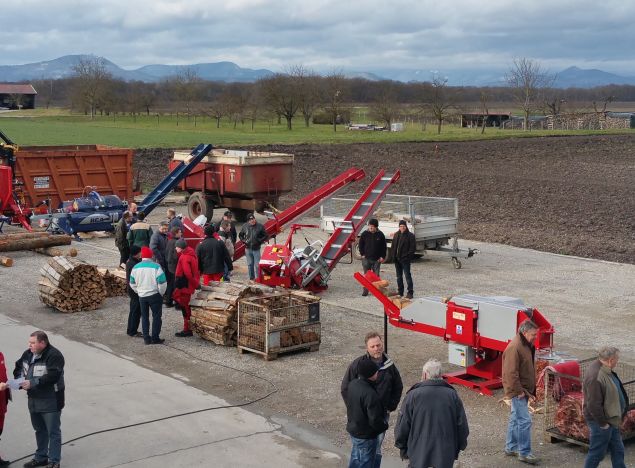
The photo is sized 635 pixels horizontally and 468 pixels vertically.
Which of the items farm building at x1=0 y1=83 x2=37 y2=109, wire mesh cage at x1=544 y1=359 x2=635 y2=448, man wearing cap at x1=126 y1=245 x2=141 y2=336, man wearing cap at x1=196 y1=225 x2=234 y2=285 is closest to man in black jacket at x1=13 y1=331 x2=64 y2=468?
man wearing cap at x1=126 y1=245 x2=141 y2=336

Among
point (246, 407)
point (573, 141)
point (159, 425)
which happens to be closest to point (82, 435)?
point (159, 425)

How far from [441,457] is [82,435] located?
4.35 metres

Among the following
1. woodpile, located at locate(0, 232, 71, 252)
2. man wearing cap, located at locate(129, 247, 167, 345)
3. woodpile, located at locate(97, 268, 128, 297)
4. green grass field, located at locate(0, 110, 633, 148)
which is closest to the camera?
man wearing cap, located at locate(129, 247, 167, 345)

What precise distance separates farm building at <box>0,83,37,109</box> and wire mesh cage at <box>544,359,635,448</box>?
11712 centimetres

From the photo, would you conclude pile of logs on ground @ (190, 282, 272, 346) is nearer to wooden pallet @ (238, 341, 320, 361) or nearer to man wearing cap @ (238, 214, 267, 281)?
wooden pallet @ (238, 341, 320, 361)

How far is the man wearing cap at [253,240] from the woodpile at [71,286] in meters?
3.04

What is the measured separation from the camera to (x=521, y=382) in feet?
29.2

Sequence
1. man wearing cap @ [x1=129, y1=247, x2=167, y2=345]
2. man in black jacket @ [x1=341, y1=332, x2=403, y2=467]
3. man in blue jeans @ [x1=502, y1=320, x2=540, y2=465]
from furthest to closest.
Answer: man wearing cap @ [x1=129, y1=247, x2=167, y2=345] < man in blue jeans @ [x1=502, y1=320, x2=540, y2=465] < man in black jacket @ [x1=341, y1=332, x2=403, y2=467]

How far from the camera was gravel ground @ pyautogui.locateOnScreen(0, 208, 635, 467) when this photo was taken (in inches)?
408

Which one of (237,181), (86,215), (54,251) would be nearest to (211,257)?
(54,251)

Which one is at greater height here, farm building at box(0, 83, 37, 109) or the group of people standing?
farm building at box(0, 83, 37, 109)

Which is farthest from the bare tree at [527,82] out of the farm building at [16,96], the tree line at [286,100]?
the farm building at [16,96]

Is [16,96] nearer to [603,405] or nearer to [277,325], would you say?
[277,325]

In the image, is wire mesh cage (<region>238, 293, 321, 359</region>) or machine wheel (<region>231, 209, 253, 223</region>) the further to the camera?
machine wheel (<region>231, 209, 253, 223</region>)
